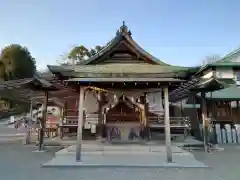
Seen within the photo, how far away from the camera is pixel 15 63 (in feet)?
116

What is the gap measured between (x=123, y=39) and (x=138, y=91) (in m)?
2.71

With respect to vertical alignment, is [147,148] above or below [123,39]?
below

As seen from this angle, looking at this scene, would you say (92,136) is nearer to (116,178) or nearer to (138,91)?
(138,91)

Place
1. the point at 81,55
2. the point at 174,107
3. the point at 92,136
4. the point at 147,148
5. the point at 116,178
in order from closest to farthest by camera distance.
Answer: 1. the point at 116,178
2. the point at 147,148
3. the point at 92,136
4. the point at 174,107
5. the point at 81,55

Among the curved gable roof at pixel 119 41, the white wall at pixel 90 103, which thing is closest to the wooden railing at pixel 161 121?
the curved gable roof at pixel 119 41

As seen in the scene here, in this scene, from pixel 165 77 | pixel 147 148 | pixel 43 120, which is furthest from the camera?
pixel 43 120

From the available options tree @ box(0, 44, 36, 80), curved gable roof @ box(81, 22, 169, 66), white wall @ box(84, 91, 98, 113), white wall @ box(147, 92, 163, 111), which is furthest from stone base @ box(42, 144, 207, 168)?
tree @ box(0, 44, 36, 80)

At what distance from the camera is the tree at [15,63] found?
34875mm

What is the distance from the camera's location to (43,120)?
8961 mm

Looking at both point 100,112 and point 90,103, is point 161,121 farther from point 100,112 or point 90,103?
point 90,103

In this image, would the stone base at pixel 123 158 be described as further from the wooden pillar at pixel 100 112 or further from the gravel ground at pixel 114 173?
the wooden pillar at pixel 100 112

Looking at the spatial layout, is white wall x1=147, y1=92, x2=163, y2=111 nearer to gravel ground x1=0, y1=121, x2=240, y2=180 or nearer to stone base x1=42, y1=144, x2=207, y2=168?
stone base x1=42, y1=144, x2=207, y2=168

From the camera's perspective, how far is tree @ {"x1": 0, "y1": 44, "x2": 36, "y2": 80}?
3488cm

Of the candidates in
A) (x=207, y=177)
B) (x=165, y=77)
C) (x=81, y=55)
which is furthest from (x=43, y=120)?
(x=81, y=55)
